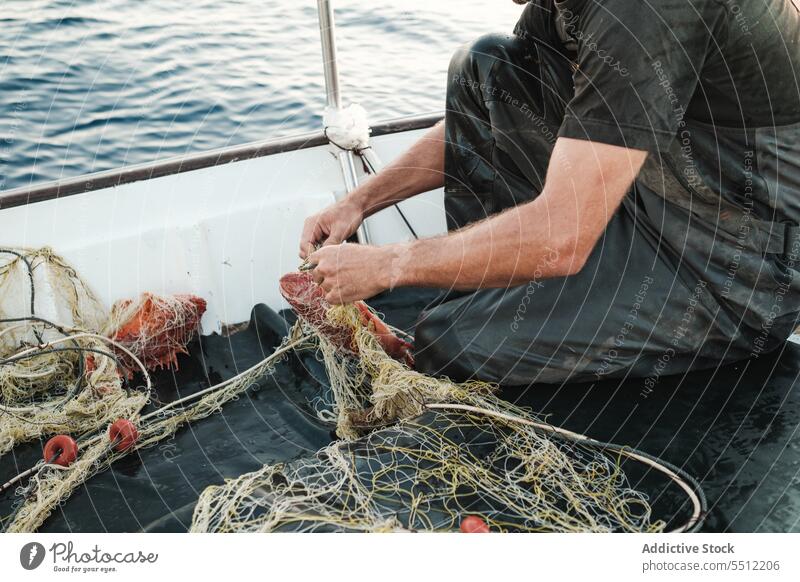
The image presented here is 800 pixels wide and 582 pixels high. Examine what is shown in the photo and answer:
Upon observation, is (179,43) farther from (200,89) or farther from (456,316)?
(456,316)

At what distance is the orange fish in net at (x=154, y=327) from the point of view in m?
2.73

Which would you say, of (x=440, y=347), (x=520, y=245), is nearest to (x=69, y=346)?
(x=440, y=347)

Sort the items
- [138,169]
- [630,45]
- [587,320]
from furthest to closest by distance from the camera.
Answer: [138,169]
[587,320]
[630,45]

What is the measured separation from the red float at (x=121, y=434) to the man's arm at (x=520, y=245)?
2.22ft

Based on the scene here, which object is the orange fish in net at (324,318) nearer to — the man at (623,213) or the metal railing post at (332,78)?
the man at (623,213)

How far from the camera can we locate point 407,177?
113 inches

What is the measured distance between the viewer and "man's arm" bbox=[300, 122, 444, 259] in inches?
109

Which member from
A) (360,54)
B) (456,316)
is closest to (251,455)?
(456,316)

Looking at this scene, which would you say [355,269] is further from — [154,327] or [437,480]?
A: [154,327]

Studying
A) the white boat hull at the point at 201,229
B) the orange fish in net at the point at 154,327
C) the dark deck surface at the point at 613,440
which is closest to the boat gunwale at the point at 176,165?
the white boat hull at the point at 201,229

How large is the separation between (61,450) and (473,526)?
1.20 m

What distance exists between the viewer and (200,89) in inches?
296
